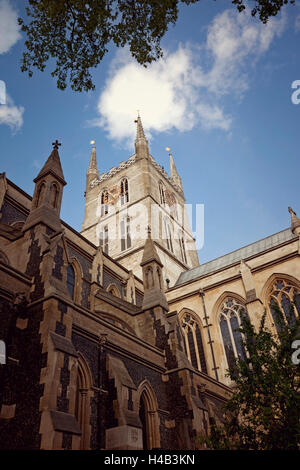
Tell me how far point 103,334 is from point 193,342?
44.1 ft

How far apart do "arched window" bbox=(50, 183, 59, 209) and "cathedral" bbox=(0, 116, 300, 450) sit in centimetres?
5

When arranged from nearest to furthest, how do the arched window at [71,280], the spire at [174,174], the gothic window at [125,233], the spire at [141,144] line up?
1. the arched window at [71,280]
2. the gothic window at [125,233]
3. the spire at [141,144]
4. the spire at [174,174]

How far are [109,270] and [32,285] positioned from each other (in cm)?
1111

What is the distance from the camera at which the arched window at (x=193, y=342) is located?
2136 cm

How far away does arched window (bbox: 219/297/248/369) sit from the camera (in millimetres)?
20427

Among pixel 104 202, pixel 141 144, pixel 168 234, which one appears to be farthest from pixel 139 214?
pixel 141 144

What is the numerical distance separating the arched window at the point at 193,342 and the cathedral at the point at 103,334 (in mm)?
69

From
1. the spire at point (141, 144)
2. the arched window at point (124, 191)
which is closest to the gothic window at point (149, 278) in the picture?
the arched window at point (124, 191)

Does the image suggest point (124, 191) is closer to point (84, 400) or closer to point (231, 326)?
point (231, 326)

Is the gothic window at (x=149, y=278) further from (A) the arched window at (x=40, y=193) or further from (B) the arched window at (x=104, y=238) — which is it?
(B) the arched window at (x=104, y=238)

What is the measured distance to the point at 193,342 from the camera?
73.8ft

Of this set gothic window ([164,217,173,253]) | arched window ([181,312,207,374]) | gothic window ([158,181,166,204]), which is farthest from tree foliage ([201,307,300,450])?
gothic window ([158,181,166,204])
